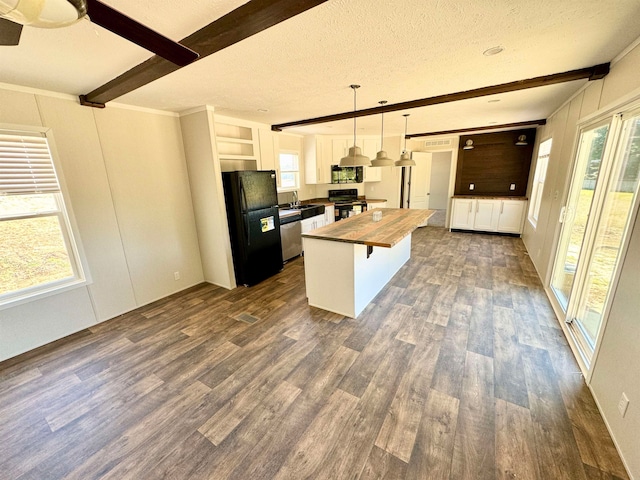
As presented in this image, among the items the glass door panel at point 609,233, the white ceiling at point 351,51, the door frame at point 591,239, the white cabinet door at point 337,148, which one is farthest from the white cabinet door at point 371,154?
the glass door panel at point 609,233

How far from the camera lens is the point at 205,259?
3877 millimetres

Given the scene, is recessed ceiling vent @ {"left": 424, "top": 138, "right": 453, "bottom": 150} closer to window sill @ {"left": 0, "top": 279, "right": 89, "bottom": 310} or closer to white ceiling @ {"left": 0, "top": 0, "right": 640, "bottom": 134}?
white ceiling @ {"left": 0, "top": 0, "right": 640, "bottom": 134}

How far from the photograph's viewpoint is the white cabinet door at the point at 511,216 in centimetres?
563

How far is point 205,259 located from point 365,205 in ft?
12.0

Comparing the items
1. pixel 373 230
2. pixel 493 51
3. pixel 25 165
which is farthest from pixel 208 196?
pixel 493 51

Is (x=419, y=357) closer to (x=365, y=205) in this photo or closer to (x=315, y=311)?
(x=315, y=311)

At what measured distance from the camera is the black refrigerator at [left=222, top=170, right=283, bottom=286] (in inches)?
136

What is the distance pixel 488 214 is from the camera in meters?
5.99

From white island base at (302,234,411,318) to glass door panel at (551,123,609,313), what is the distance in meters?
1.96

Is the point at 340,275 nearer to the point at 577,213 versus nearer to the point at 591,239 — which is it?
the point at 591,239

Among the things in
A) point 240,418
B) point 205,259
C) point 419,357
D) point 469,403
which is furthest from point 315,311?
point 205,259

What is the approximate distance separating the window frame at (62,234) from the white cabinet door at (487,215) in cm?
719

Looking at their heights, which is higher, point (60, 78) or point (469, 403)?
point (60, 78)

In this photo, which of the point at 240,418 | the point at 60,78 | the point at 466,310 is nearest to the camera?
the point at 240,418
